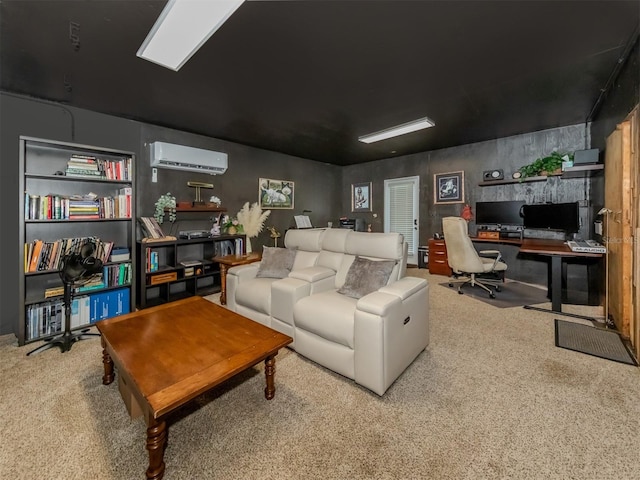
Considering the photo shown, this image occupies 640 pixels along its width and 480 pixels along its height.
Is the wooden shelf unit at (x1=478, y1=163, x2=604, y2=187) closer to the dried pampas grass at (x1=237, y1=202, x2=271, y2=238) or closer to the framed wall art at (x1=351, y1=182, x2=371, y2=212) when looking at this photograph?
the framed wall art at (x1=351, y1=182, x2=371, y2=212)

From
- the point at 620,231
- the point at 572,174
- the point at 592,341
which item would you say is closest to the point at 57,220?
the point at 592,341

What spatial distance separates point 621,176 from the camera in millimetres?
2467

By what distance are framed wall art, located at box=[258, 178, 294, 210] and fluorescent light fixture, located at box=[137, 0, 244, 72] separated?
2938mm

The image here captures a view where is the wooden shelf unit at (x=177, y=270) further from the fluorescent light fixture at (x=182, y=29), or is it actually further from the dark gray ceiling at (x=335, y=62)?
the fluorescent light fixture at (x=182, y=29)

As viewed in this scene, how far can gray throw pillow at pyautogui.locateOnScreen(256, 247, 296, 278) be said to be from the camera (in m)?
3.01

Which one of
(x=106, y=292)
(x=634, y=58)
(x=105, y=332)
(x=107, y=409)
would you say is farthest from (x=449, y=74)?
(x=106, y=292)

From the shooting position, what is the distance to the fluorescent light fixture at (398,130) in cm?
372

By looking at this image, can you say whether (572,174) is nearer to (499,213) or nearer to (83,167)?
(499,213)

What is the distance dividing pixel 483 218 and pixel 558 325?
2.44 meters

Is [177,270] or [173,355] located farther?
[177,270]

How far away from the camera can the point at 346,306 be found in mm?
2080

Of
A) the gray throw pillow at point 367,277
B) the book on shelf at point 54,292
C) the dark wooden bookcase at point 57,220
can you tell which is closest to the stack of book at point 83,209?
the dark wooden bookcase at point 57,220

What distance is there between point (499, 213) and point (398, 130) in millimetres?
2292

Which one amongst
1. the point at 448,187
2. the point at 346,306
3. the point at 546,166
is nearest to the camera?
the point at 346,306
